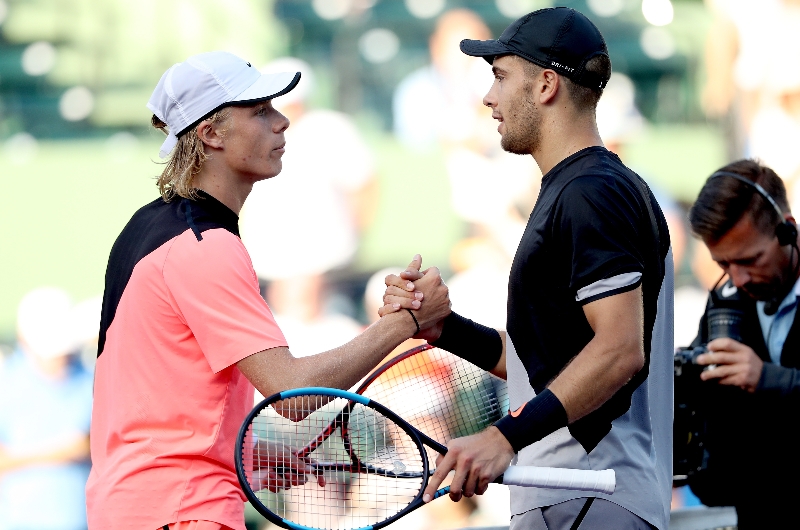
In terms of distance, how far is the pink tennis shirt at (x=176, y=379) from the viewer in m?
2.30

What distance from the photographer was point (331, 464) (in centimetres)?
249

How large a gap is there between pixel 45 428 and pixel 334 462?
10.8ft

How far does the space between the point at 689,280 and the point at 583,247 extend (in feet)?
14.0

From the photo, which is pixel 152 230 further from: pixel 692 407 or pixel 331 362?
pixel 692 407

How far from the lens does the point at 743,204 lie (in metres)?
3.21

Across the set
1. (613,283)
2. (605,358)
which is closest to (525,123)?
(613,283)

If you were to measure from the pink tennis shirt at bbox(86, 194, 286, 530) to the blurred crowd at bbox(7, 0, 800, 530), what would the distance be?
3129mm

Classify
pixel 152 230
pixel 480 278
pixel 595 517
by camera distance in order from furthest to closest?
pixel 480 278
pixel 152 230
pixel 595 517

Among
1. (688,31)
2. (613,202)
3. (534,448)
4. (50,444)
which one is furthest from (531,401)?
(688,31)

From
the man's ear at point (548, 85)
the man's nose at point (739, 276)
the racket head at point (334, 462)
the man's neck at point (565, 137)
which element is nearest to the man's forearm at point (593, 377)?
the racket head at point (334, 462)

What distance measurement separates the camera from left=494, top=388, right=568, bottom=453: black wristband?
2.13 m

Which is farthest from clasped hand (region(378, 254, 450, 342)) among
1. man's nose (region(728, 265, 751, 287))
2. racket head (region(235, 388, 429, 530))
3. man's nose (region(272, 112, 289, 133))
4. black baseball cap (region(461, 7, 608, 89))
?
man's nose (region(728, 265, 751, 287))

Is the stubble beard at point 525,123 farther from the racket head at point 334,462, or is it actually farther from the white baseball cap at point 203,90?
the racket head at point 334,462

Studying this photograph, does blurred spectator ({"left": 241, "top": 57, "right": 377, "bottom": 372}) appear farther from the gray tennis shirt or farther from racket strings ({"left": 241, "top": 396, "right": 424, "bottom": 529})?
the gray tennis shirt
